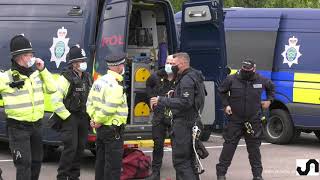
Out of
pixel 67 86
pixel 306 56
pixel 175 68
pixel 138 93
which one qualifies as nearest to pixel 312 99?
pixel 306 56

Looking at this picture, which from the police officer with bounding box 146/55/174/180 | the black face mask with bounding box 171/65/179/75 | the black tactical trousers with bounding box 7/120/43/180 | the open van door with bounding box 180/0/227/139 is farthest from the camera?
the open van door with bounding box 180/0/227/139

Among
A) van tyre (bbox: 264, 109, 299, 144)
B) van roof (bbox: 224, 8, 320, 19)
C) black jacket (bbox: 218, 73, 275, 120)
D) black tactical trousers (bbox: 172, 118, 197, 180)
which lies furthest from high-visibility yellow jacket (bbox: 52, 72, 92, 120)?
van roof (bbox: 224, 8, 320, 19)

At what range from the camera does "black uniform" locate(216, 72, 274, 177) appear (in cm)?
851

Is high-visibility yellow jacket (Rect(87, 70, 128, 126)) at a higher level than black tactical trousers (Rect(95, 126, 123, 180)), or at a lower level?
higher

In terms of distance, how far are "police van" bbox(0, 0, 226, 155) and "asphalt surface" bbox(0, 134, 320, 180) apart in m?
0.46

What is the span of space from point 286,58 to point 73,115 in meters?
5.87

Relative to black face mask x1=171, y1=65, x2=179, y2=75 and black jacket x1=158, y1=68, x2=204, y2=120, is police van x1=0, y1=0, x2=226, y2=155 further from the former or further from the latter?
black jacket x1=158, y1=68, x2=204, y2=120

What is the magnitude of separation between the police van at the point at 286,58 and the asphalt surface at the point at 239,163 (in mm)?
529

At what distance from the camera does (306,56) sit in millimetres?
11953

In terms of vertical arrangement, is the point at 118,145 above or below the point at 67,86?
below

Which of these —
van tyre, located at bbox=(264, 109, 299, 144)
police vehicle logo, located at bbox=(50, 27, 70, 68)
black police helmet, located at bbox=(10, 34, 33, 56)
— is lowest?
van tyre, located at bbox=(264, 109, 299, 144)

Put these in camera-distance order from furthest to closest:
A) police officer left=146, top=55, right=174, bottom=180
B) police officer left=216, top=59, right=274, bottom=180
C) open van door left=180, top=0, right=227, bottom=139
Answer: open van door left=180, top=0, right=227, bottom=139 → police officer left=216, top=59, right=274, bottom=180 → police officer left=146, top=55, right=174, bottom=180

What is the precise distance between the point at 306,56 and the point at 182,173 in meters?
5.46

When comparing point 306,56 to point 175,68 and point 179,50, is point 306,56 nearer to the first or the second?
point 179,50
